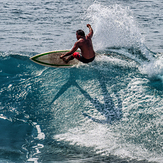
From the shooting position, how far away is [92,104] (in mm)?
7281

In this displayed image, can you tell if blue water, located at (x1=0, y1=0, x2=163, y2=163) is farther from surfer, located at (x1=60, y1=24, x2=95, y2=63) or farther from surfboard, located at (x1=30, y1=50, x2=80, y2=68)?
surfer, located at (x1=60, y1=24, x2=95, y2=63)

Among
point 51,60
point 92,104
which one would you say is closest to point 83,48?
point 51,60

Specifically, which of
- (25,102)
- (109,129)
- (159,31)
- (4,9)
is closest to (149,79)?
(109,129)

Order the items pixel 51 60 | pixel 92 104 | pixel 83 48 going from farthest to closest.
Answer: pixel 51 60 < pixel 83 48 < pixel 92 104

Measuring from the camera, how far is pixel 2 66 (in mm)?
9750

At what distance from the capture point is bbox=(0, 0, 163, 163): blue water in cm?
562

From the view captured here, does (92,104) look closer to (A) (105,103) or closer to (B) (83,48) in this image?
(A) (105,103)

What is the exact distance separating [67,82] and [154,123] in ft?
11.5

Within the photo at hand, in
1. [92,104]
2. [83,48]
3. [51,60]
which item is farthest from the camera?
[51,60]

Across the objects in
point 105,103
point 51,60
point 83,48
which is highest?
point 83,48

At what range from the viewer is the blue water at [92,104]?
5.62 metres

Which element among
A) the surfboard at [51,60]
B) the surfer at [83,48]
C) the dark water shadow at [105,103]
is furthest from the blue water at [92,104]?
the surfer at [83,48]

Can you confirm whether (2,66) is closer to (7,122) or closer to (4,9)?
(7,122)

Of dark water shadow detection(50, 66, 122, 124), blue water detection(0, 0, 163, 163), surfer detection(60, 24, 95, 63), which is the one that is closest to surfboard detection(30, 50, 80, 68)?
blue water detection(0, 0, 163, 163)
